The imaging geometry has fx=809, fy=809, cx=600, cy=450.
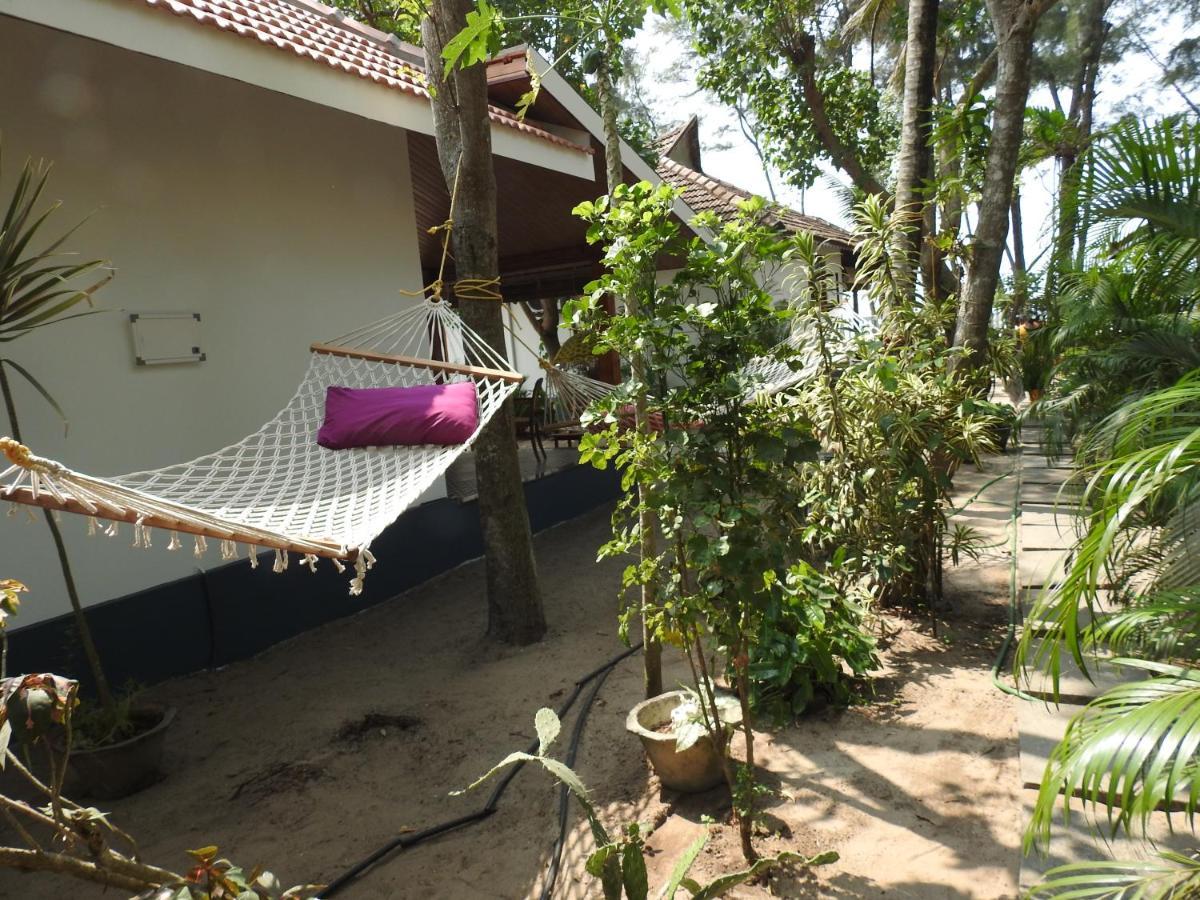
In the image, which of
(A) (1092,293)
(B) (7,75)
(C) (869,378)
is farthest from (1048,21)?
(B) (7,75)

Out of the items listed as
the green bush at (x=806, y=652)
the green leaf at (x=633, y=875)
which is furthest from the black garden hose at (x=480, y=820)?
the green bush at (x=806, y=652)

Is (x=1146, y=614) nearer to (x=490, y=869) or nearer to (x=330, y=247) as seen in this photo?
(x=490, y=869)

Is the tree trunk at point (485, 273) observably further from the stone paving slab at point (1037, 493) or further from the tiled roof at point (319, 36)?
the stone paving slab at point (1037, 493)

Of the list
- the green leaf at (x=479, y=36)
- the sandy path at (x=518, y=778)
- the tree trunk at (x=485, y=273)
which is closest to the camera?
the sandy path at (x=518, y=778)

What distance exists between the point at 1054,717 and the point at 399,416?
2245mm

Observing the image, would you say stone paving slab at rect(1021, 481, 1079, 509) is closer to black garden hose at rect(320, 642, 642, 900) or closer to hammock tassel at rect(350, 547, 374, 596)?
black garden hose at rect(320, 642, 642, 900)

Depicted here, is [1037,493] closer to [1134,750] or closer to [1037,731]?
[1037,731]

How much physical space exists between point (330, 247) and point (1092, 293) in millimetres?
3690

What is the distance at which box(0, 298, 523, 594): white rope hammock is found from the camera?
4.94 ft

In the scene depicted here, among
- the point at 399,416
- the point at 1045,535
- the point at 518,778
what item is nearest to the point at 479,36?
the point at 399,416

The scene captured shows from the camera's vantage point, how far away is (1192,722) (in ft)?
3.44

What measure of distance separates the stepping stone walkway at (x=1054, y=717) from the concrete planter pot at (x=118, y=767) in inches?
92.6

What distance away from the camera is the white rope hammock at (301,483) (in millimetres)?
1507

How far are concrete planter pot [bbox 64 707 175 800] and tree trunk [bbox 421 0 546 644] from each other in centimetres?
131
